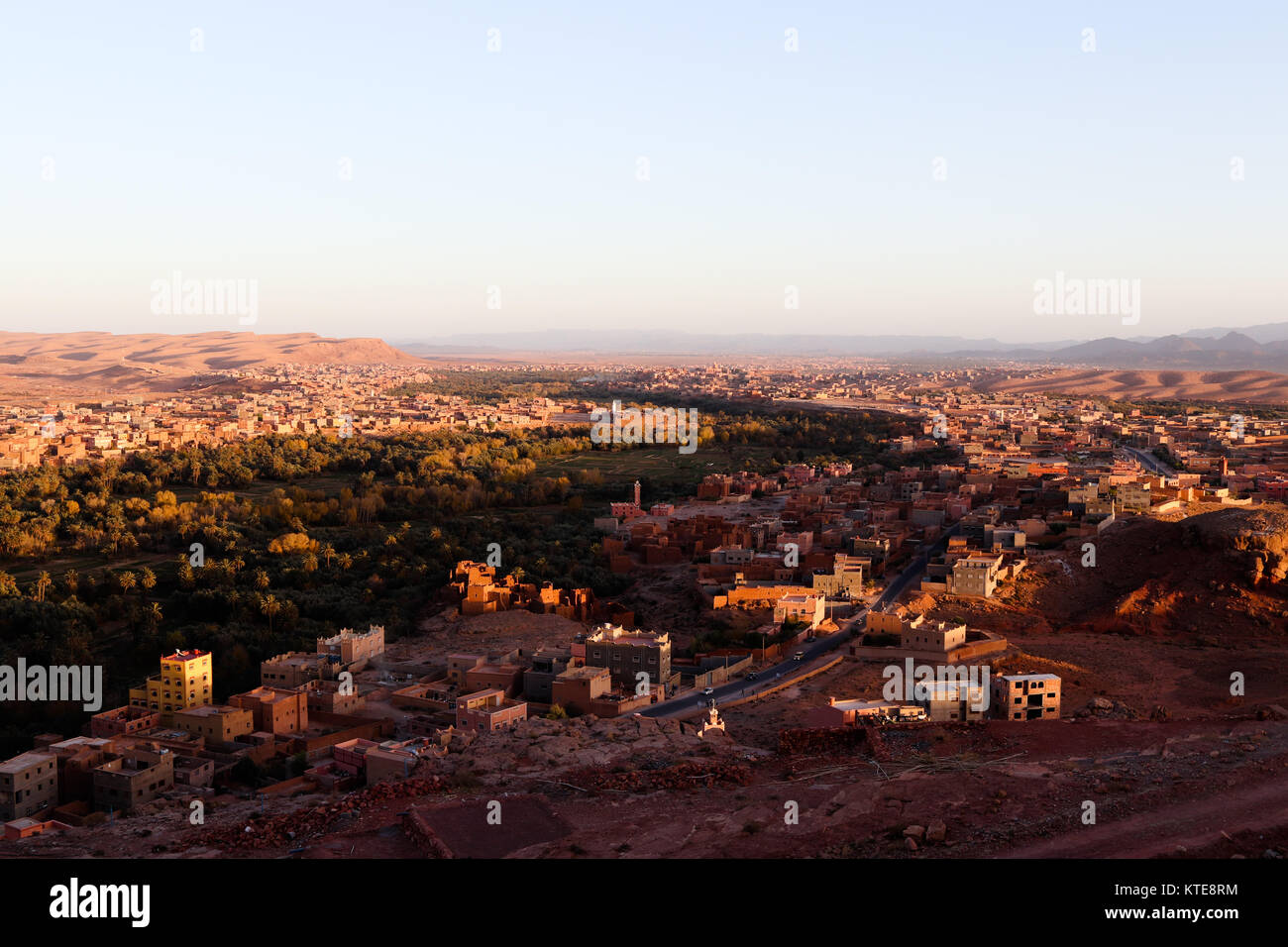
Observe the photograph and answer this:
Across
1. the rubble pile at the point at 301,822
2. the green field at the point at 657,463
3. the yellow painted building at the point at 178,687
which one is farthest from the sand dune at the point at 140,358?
the rubble pile at the point at 301,822

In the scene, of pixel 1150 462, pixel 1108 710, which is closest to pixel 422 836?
pixel 1108 710

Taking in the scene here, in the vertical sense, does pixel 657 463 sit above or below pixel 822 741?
above

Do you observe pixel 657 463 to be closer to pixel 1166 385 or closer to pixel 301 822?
pixel 301 822

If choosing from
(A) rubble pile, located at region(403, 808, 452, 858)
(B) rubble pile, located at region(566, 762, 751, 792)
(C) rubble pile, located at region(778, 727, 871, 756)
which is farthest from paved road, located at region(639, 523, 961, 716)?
(A) rubble pile, located at region(403, 808, 452, 858)
